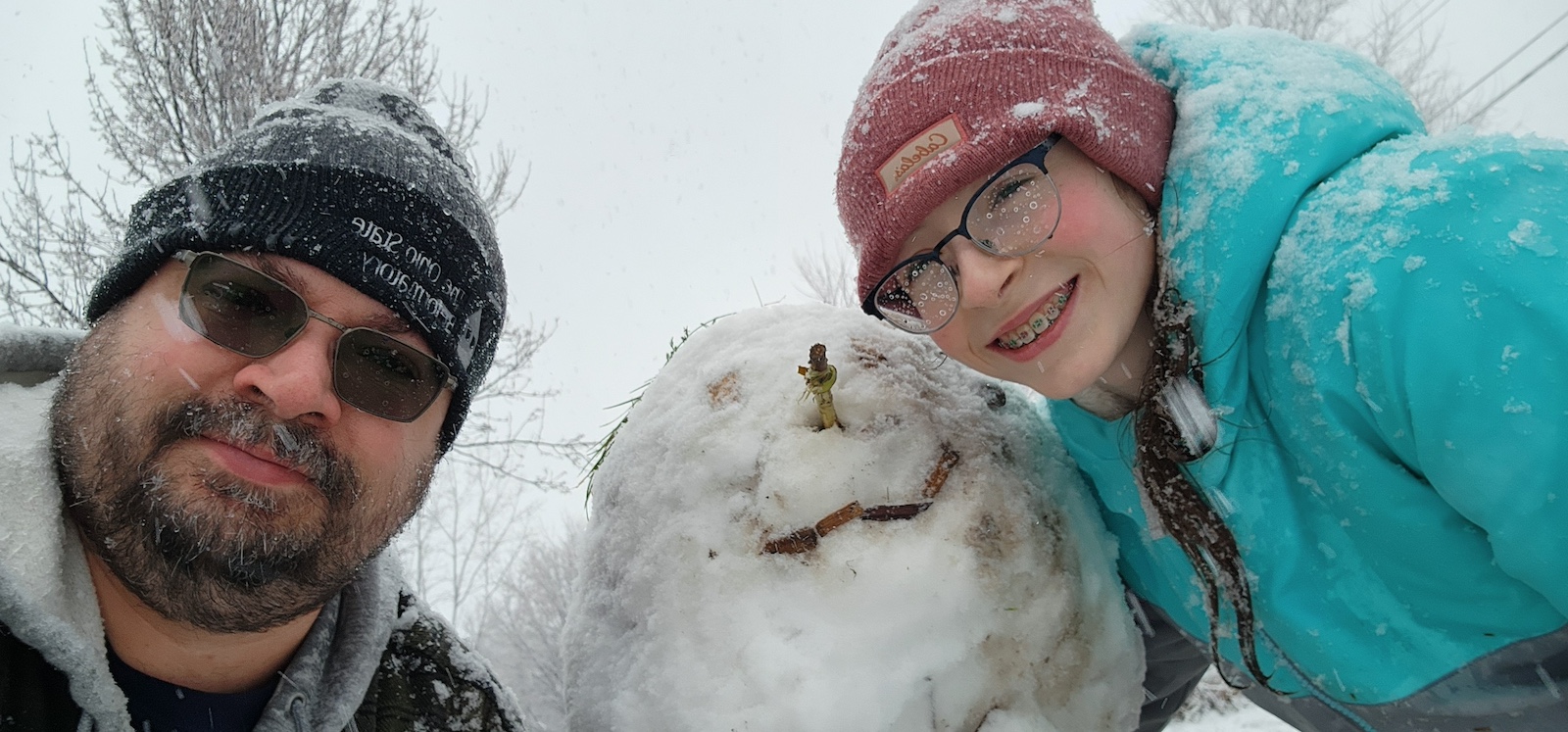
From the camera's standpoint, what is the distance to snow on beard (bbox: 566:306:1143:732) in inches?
49.3

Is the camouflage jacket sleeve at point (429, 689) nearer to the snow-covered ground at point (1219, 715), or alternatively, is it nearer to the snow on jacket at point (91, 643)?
the snow on jacket at point (91, 643)

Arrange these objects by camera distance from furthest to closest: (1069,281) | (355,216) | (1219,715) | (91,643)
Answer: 1. (1219,715)
2. (355,216)
3. (1069,281)
4. (91,643)

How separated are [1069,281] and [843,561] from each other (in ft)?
2.11

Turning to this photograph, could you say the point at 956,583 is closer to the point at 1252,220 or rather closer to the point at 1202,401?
Result: the point at 1202,401

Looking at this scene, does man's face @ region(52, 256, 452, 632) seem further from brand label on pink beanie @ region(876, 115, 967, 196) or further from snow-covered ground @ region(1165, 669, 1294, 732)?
snow-covered ground @ region(1165, 669, 1294, 732)

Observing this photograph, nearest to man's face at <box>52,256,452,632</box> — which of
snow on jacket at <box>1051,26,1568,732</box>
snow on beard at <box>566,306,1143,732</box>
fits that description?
snow on beard at <box>566,306,1143,732</box>

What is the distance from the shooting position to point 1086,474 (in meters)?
1.63

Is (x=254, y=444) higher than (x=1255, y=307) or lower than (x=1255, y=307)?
higher

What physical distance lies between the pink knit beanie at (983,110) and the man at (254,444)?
100cm

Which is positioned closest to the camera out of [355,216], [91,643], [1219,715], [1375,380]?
[1375,380]

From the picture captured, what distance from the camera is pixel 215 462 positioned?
1.45 metres

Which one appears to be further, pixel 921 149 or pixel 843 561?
pixel 921 149

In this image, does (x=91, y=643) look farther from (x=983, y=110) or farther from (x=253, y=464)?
(x=983, y=110)

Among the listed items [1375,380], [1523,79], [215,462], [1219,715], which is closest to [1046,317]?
[1375,380]
